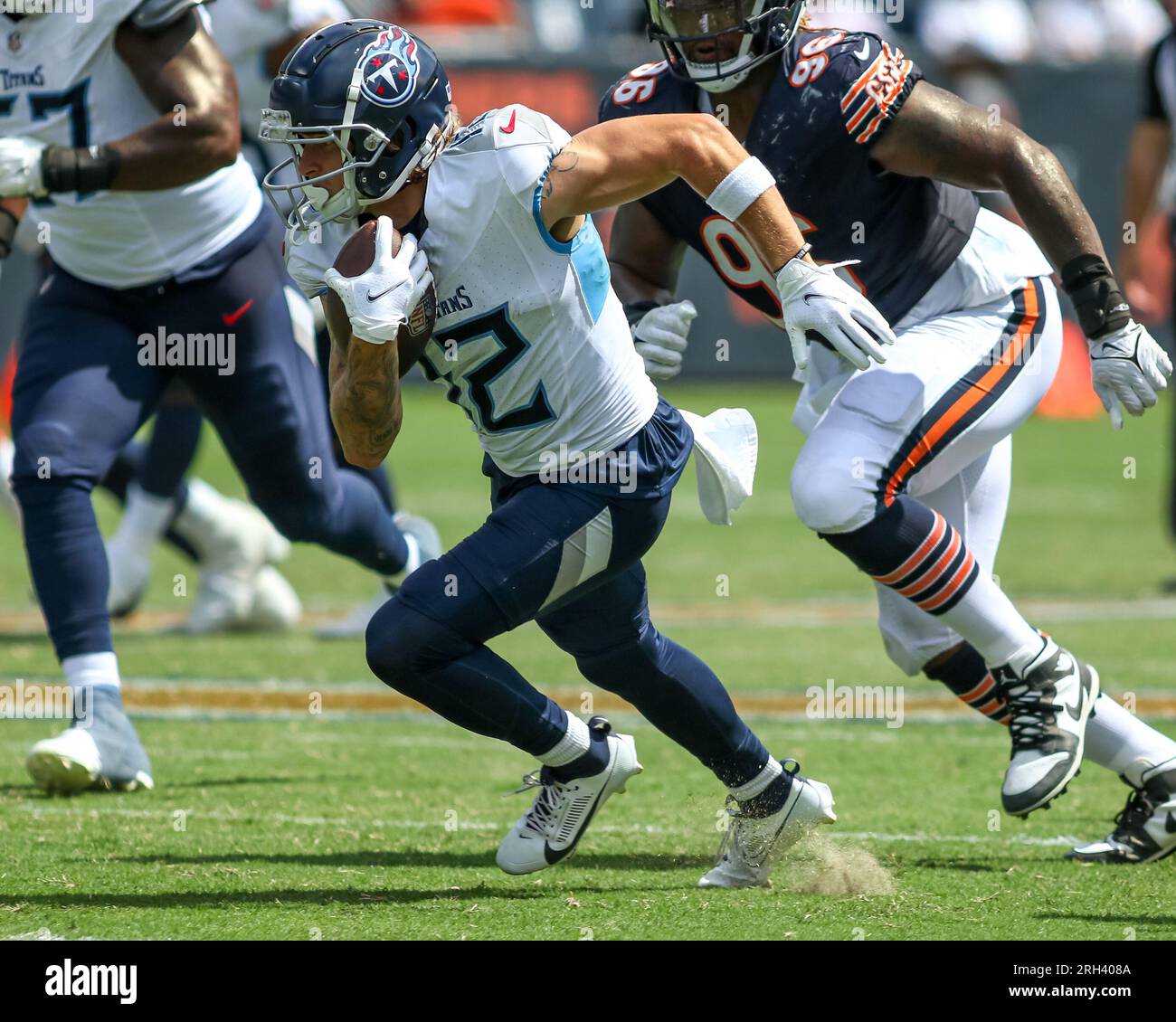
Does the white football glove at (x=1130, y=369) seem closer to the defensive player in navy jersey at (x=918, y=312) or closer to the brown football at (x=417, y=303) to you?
the defensive player in navy jersey at (x=918, y=312)

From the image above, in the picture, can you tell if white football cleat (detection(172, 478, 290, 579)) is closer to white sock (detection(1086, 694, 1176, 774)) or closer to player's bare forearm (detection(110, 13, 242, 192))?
player's bare forearm (detection(110, 13, 242, 192))

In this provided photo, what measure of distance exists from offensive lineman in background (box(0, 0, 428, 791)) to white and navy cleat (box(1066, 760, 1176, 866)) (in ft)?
7.73

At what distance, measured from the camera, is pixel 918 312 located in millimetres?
4359

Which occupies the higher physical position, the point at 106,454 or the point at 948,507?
the point at 948,507

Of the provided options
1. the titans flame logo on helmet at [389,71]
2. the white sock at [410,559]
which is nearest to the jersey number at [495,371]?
the titans flame logo on helmet at [389,71]

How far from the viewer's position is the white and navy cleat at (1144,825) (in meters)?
4.14

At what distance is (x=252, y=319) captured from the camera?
5.11m

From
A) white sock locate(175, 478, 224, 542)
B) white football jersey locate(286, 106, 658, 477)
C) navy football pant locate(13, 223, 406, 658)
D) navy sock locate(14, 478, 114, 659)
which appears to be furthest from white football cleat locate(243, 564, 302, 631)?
white football jersey locate(286, 106, 658, 477)

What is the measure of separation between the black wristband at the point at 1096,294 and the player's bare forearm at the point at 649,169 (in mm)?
728

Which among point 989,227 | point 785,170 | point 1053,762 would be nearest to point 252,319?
point 785,170

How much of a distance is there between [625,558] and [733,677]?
9.62ft

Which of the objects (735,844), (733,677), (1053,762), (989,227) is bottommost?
(733,677)

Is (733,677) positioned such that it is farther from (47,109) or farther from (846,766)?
(47,109)

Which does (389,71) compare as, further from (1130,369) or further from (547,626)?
(1130,369)
